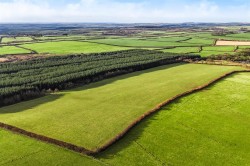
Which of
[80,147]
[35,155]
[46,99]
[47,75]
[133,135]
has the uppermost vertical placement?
[47,75]

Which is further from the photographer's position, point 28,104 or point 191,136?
point 28,104

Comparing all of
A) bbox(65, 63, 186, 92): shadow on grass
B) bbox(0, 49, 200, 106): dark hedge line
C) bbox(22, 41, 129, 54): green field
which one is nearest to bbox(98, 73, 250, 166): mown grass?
bbox(65, 63, 186, 92): shadow on grass

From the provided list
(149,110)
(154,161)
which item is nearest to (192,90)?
(149,110)

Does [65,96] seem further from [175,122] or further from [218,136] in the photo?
[218,136]

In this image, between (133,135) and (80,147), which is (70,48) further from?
(80,147)

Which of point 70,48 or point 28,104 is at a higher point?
point 28,104

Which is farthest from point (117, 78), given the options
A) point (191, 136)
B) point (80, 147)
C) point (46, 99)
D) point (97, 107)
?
point (80, 147)
